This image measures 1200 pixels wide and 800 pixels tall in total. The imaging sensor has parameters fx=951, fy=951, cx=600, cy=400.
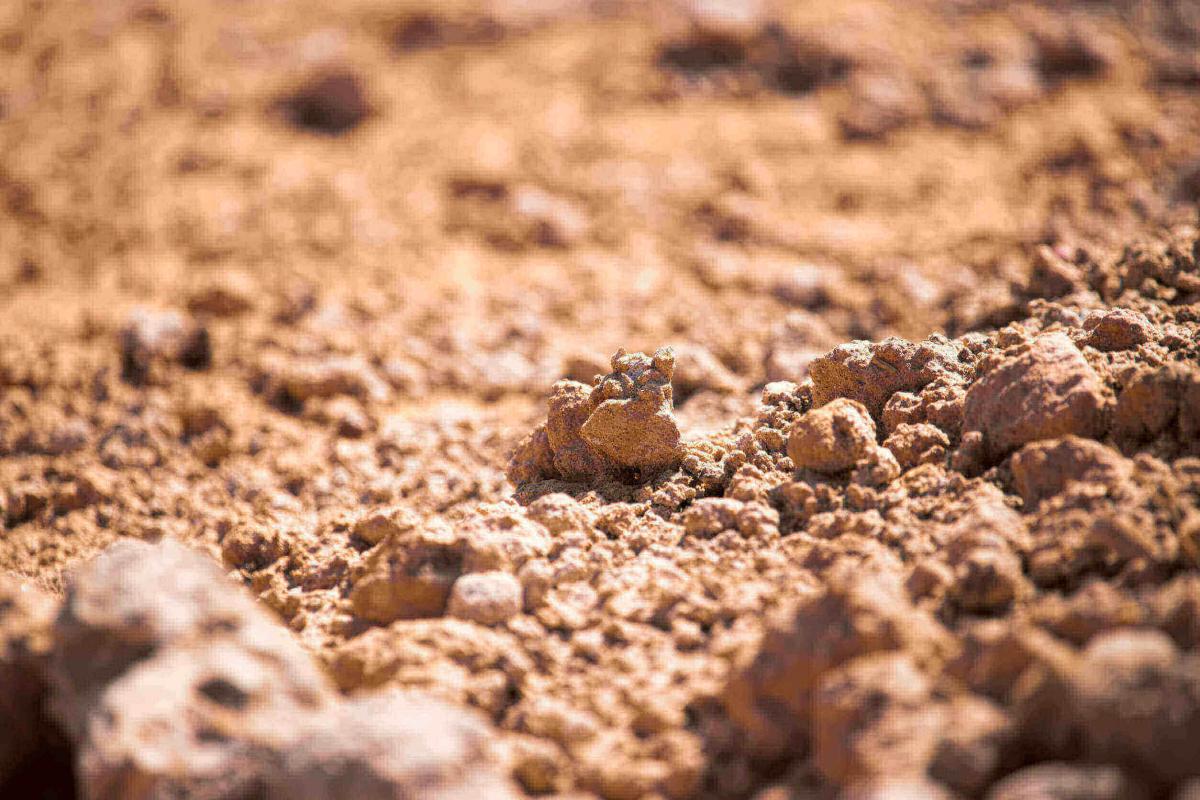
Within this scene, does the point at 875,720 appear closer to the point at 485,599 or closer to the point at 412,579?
the point at 485,599

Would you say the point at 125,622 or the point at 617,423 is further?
the point at 617,423

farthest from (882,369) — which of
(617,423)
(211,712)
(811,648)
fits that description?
(211,712)

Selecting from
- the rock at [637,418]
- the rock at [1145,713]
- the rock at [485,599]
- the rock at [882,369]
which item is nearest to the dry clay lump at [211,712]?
the rock at [485,599]

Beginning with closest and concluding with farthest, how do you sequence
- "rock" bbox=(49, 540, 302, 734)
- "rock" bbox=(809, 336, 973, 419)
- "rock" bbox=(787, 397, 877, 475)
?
"rock" bbox=(49, 540, 302, 734)
"rock" bbox=(787, 397, 877, 475)
"rock" bbox=(809, 336, 973, 419)

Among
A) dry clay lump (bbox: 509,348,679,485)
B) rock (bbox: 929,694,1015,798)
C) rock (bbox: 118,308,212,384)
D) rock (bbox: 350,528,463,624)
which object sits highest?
rock (bbox: 929,694,1015,798)

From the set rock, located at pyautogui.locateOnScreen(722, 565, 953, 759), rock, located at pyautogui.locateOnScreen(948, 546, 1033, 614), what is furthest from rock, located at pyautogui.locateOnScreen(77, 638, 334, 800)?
rock, located at pyautogui.locateOnScreen(948, 546, 1033, 614)

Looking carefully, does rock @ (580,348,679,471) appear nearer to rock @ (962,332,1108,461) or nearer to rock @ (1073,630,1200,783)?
rock @ (962,332,1108,461)

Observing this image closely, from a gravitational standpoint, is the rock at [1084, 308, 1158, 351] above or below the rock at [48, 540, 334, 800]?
above
